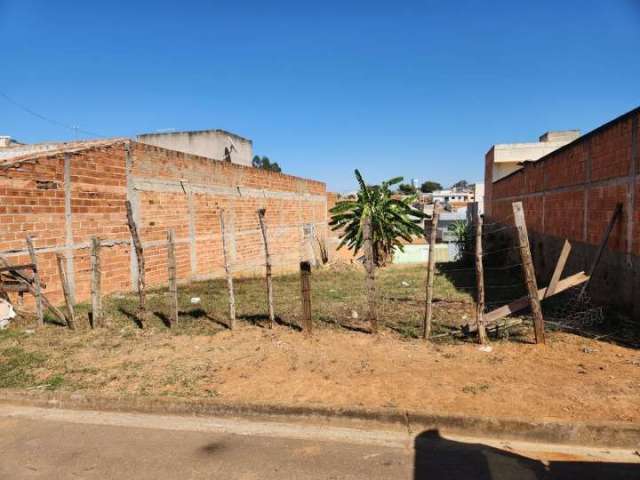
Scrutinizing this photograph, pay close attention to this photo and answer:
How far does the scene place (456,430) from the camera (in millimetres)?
3689

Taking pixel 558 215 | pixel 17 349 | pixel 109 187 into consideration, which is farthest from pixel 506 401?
pixel 109 187

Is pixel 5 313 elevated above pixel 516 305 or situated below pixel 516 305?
below

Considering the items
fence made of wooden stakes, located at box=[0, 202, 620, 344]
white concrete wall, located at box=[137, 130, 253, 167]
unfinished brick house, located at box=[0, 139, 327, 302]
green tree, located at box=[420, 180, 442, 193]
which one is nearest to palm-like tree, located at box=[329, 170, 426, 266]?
unfinished brick house, located at box=[0, 139, 327, 302]

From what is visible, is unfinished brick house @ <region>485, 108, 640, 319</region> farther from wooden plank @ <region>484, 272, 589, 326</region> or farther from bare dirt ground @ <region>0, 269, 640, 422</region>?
bare dirt ground @ <region>0, 269, 640, 422</region>

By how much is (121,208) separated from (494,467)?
9.36 metres

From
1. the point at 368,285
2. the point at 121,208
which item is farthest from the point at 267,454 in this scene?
the point at 121,208

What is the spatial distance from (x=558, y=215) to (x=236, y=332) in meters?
7.67

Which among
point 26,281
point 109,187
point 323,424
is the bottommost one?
point 323,424

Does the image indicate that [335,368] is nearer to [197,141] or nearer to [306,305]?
[306,305]

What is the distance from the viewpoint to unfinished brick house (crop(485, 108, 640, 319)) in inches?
241

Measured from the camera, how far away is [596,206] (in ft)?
24.4

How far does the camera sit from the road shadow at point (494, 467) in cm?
303

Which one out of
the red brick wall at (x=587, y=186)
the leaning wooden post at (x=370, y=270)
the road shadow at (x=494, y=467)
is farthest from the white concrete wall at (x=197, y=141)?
the road shadow at (x=494, y=467)

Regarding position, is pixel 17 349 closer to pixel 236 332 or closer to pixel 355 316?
pixel 236 332
